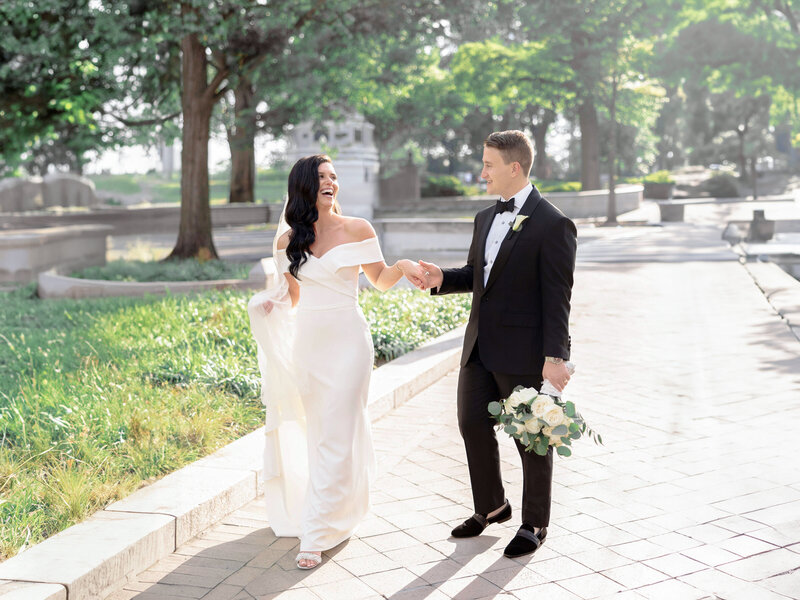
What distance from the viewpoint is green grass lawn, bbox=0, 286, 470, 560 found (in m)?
4.80

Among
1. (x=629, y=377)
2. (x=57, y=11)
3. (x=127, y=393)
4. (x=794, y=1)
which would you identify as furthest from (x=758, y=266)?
(x=794, y=1)

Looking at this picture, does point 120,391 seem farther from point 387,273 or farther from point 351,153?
point 351,153

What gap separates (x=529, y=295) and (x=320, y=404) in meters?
1.15

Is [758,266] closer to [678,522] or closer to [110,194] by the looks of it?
[678,522]

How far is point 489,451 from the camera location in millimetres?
4590

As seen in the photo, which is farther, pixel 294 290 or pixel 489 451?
pixel 294 290

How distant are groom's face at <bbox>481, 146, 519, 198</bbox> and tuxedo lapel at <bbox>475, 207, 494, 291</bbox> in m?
0.18

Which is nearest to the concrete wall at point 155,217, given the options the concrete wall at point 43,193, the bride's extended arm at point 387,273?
the concrete wall at point 43,193

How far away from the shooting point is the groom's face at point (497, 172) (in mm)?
4332

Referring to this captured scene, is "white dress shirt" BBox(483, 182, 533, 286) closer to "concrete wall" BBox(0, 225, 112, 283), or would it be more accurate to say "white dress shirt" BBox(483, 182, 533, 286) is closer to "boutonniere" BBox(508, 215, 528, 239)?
"boutonniere" BBox(508, 215, 528, 239)

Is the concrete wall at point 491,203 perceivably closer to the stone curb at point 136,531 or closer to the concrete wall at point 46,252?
the concrete wall at point 46,252

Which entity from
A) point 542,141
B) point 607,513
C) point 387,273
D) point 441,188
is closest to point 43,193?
point 441,188

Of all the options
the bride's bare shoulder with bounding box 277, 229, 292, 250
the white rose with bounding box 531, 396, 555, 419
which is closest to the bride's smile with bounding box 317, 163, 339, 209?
the bride's bare shoulder with bounding box 277, 229, 292, 250

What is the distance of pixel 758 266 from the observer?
1864 cm
